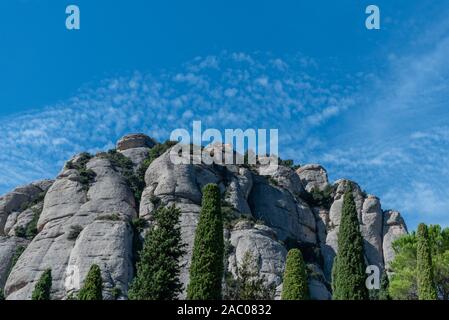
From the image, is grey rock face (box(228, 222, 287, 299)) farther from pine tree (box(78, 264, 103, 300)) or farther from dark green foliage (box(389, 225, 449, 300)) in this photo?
pine tree (box(78, 264, 103, 300))

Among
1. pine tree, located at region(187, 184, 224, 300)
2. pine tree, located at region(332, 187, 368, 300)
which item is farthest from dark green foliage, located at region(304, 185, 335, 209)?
pine tree, located at region(187, 184, 224, 300)

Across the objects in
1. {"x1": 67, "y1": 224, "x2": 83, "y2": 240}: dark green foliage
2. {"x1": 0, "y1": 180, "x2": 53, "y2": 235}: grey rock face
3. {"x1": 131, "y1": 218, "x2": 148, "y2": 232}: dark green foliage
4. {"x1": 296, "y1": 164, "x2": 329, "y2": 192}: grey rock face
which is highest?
{"x1": 296, "y1": 164, "x2": 329, "y2": 192}: grey rock face

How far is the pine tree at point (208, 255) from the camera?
31.0 meters

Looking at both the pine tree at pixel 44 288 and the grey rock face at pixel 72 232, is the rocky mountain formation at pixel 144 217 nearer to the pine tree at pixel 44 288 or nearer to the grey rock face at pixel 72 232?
the grey rock face at pixel 72 232

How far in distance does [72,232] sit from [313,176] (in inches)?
1702

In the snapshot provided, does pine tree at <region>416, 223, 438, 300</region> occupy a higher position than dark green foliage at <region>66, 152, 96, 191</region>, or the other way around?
dark green foliage at <region>66, 152, 96, 191</region>

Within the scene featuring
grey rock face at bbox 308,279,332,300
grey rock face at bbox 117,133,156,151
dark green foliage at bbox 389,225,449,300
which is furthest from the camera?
grey rock face at bbox 117,133,156,151

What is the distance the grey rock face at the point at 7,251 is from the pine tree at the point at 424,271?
4674 centimetres

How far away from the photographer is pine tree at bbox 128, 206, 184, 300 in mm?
37812

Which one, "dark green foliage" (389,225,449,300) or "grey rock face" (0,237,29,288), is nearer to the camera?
"dark green foliage" (389,225,449,300)

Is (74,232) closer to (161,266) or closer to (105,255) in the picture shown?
(105,255)

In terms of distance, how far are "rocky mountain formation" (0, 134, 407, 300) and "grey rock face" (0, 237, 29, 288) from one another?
112 millimetres

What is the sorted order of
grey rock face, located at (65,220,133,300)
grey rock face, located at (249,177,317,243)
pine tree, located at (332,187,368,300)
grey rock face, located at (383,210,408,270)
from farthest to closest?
1. grey rock face, located at (383,210,408,270)
2. grey rock face, located at (249,177,317,243)
3. grey rock face, located at (65,220,133,300)
4. pine tree, located at (332,187,368,300)
